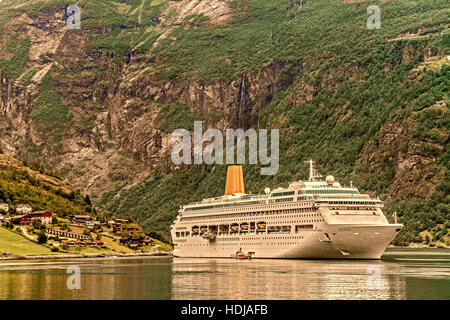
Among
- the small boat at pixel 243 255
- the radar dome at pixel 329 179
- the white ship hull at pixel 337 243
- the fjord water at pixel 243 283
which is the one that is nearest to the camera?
the fjord water at pixel 243 283

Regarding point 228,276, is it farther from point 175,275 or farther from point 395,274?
point 395,274

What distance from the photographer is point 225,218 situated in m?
198

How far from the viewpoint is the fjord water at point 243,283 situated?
311 feet

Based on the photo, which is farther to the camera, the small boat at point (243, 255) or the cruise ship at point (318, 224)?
→ the small boat at point (243, 255)

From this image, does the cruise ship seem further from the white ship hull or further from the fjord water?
the fjord water

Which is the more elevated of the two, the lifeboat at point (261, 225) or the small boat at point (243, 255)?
the lifeboat at point (261, 225)

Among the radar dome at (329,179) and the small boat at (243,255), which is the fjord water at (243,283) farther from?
the small boat at (243,255)

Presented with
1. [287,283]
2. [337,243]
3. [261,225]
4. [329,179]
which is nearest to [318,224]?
[337,243]

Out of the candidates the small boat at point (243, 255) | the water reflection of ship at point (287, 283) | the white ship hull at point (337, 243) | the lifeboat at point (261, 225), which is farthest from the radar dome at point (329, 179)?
the water reflection of ship at point (287, 283)

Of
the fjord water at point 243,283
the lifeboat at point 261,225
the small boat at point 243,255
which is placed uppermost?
the lifeboat at point 261,225

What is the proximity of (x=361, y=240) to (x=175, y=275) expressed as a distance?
4180 cm

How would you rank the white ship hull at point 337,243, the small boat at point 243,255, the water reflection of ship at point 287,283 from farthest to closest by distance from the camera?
the small boat at point 243,255
the white ship hull at point 337,243
the water reflection of ship at point 287,283

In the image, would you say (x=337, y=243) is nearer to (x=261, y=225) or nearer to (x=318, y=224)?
(x=318, y=224)
